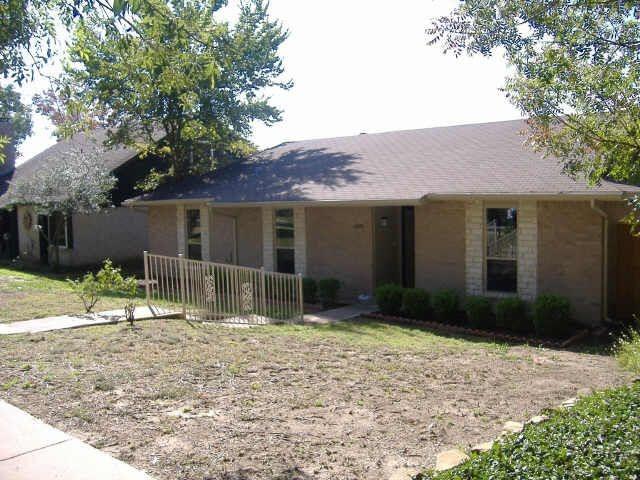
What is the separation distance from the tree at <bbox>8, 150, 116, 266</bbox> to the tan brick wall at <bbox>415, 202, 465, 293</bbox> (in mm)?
11974

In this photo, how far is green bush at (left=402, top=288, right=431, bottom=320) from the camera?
42.2ft

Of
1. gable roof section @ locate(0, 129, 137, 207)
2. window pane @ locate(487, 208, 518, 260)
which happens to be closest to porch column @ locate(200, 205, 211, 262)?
gable roof section @ locate(0, 129, 137, 207)

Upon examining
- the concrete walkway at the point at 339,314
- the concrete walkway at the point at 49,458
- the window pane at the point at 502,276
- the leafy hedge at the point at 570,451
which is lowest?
the concrete walkway at the point at 339,314

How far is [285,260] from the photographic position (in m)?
16.9

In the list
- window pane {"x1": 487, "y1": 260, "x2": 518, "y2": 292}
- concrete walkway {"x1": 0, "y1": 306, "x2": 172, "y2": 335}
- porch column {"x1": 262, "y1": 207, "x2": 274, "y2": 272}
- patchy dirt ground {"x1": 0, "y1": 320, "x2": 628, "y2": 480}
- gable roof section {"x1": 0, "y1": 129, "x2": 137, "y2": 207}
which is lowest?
patchy dirt ground {"x1": 0, "y1": 320, "x2": 628, "y2": 480}

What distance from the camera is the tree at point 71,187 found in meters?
20.7

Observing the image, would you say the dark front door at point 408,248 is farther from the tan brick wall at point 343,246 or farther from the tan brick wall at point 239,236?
the tan brick wall at point 239,236

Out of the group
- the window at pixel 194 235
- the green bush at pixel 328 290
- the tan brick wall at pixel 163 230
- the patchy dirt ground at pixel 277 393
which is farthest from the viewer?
the tan brick wall at pixel 163 230

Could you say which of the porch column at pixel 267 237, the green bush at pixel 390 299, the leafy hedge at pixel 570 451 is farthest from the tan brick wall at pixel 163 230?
the leafy hedge at pixel 570 451

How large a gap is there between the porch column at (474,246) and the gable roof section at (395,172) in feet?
2.03

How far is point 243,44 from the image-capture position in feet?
70.8

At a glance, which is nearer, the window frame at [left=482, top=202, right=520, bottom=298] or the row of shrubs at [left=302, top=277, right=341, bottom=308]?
the window frame at [left=482, top=202, right=520, bottom=298]

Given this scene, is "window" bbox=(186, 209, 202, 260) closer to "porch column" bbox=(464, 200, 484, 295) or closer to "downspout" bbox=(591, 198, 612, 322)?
"porch column" bbox=(464, 200, 484, 295)

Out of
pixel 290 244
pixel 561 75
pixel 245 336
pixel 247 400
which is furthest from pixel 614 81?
pixel 290 244
